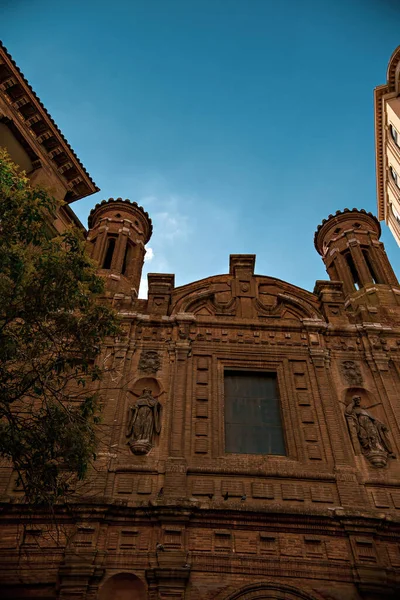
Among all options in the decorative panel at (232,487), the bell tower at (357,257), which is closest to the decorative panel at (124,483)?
the decorative panel at (232,487)

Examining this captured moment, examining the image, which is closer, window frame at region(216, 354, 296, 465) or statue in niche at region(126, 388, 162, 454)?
statue in niche at region(126, 388, 162, 454)

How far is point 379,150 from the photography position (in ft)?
112

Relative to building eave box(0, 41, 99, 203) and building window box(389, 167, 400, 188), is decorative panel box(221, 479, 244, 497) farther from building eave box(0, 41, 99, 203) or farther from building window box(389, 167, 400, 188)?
building window box(389, 167, 400, 188)

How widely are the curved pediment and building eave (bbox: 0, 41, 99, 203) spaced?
907cm

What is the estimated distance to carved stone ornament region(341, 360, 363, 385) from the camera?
47.0 feet

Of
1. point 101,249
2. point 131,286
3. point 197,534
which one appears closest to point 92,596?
point 197,534

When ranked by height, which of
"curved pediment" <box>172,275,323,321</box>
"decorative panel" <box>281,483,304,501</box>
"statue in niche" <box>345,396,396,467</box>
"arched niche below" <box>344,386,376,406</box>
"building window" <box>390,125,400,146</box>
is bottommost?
"decorative panel" <box>281,483,304,501</box>

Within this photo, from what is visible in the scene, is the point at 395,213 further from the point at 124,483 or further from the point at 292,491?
the point at 124,483

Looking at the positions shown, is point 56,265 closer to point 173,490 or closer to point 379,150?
point 173,490

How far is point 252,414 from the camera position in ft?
44.5

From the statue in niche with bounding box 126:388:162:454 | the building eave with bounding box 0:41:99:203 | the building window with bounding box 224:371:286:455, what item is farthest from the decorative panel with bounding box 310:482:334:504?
the building eave with bounding box 0:41:99:203

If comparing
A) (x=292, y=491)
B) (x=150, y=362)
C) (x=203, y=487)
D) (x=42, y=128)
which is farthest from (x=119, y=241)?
(x=292, y=491)

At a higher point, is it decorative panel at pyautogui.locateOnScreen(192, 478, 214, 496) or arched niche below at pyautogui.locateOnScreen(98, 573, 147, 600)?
decorative panel at pyautogui.locateOnScreen(192, 478, 214, 496)

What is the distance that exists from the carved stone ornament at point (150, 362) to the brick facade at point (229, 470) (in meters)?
0.04
